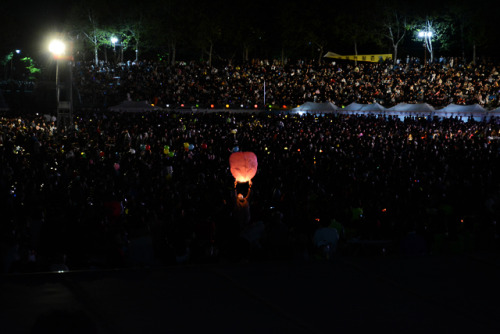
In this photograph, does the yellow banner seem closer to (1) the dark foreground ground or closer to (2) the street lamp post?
(2) the street lamp post

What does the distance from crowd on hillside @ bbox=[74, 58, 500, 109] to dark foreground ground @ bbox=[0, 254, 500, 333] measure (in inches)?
1462

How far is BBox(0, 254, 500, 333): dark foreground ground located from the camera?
3412 mm

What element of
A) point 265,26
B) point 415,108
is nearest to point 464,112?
point 415,108

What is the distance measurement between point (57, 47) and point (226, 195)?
1853cm

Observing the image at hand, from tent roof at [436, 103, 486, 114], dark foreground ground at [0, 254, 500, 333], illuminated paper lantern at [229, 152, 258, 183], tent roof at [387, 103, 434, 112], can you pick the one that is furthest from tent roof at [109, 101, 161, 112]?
dark foreground ground at [0, 254, 500, 333]

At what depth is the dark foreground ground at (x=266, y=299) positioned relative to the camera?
341 cm

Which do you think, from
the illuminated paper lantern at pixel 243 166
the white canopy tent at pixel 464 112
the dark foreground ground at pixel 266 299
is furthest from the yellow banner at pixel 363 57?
the dark foreground ground at pixel 266 299

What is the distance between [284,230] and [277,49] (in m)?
61.3

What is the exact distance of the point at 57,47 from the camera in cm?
2769

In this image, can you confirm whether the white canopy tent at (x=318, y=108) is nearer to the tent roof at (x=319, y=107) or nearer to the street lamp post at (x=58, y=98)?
the tent roof at (x=319, y=107)

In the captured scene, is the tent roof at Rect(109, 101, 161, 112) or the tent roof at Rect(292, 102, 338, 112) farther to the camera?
the tent roof at Rect(292, 102, 338, 112)

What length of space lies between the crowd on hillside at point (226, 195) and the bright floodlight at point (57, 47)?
4326 mm

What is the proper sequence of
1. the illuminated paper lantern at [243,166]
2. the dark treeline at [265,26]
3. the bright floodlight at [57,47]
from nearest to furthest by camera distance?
the illuminated paper lantern at [243,166], the bright floodlight at [57,47], the dark treeline at [265,26]

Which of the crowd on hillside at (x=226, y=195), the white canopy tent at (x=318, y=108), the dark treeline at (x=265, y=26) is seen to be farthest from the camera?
the dark treeline at (x=265, y=26)
